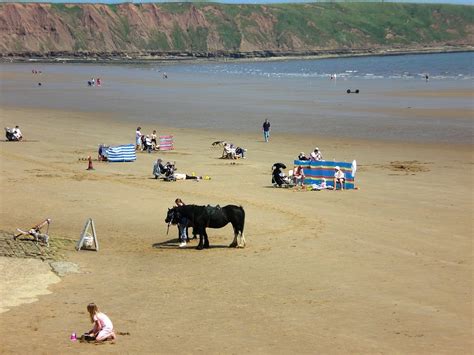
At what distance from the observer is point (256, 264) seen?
20594 mm

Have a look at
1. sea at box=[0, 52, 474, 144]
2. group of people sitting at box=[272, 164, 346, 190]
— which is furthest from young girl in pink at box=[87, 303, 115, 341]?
sea at box=[0, 52, 474, 144]

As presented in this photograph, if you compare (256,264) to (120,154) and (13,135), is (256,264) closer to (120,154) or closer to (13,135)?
(120,154)

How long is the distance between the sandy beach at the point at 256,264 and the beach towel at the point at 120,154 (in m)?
0.51

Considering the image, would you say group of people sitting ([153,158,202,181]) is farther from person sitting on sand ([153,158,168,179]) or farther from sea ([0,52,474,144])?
sea ([0,52,474,144])

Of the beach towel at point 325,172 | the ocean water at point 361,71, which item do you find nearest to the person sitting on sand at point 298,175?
the beach towel at point 325,172

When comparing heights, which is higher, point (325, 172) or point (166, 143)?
point (166, 143)

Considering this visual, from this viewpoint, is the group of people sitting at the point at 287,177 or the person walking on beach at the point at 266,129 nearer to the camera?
the group of people sitting at the point at 287,177

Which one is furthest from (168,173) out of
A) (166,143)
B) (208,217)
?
(208,217)

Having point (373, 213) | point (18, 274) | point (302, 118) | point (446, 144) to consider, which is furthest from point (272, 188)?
point (302, 118)

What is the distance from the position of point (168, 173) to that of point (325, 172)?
18.2 ft

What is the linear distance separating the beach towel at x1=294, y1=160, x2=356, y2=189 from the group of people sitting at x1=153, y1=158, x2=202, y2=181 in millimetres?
3924

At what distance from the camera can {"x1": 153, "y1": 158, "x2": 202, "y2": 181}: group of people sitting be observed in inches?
1257

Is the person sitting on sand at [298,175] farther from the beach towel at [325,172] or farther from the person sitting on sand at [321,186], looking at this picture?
the person sitting on sand at [321,186]

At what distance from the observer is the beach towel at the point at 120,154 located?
36.7 m
